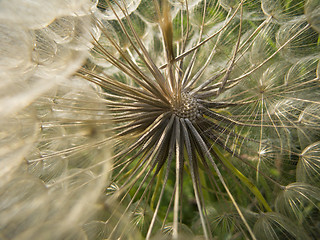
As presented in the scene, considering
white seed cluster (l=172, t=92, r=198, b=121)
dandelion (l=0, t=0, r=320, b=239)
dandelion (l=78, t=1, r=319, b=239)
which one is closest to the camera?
dandelion (l=0, t=0, r=320, b=239)

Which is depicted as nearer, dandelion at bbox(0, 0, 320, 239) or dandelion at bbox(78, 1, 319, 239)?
dandelion at bbox(0, 0, 320, 239)

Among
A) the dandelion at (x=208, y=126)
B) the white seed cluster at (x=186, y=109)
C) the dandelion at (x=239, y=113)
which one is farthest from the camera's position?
the white seed cluster at (x=186, y=109)

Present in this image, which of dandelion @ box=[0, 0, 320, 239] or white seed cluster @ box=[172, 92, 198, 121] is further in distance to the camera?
white seed cluster @ box=[172, 92, 198, 121]

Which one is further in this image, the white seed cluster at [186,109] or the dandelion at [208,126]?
the white seed cluster at [186,109]

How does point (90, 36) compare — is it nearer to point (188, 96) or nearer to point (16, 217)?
point (188, 96)

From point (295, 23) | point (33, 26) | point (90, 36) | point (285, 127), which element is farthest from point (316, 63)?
point (33, 26)

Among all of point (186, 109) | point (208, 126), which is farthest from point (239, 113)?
point (186, 109)

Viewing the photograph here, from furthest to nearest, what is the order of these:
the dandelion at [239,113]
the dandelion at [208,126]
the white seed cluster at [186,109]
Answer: the white seed cluster at [186,109] → the dandelion at [239,113] → the dandelion at [208,126]

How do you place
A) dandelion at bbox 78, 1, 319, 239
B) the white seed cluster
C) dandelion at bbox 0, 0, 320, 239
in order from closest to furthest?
dandelion at bbox 0, 0, 320, 239 < dandelion at bbox 78, 1, 319, 239 < the white seed cluster

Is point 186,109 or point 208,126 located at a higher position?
point 186,109

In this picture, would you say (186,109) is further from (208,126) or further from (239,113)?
(239,113)

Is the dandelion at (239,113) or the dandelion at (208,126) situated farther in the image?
the dandelion at (239,113)
